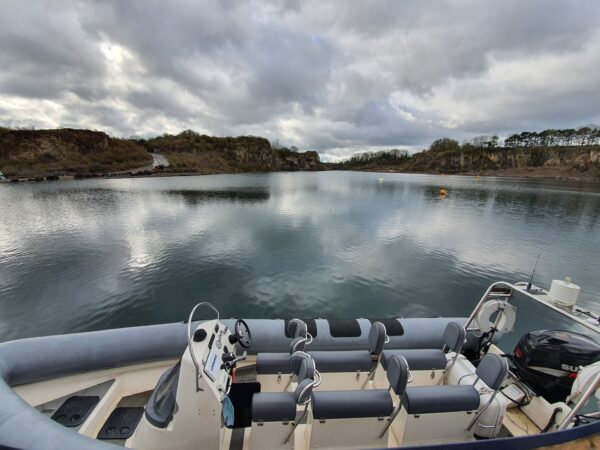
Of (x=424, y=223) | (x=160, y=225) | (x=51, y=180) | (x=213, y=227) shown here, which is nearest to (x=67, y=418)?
(x=213, y=227)

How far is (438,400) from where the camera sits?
320 cm

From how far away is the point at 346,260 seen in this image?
44.3 ft

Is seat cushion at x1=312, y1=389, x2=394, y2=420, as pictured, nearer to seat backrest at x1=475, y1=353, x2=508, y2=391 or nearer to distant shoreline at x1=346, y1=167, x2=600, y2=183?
seat backrest at x1=475, y1=353, x2=508, y2=391

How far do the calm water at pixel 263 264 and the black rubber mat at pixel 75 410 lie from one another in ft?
15.1

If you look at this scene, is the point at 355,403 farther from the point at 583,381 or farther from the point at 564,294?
the point at 564,294

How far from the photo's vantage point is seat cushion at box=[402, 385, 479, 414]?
10.4 feet

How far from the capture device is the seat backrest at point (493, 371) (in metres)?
3.06

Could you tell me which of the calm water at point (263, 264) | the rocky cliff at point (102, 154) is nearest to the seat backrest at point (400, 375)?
the calm water at point (263, 264)

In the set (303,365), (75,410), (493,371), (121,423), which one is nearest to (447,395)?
(493,371)

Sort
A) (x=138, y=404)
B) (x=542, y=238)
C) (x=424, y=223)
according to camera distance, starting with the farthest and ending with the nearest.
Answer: (x=424, y=223) → (x=542, y=238) → (x=138, y=404)

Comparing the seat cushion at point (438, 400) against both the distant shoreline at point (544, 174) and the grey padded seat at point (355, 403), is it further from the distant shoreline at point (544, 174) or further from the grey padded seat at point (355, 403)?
the distant shoreline at point (544, 174)

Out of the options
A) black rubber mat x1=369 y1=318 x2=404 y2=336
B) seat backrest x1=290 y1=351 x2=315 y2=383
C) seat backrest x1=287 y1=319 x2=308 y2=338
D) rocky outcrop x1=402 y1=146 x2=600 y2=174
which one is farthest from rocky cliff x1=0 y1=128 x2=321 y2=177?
rocky outcrop x1=402 y1=146 x2=600 y2=174

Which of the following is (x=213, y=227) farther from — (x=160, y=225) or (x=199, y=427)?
(x=199, y=427)

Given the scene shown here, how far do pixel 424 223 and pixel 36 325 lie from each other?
22.7 m
